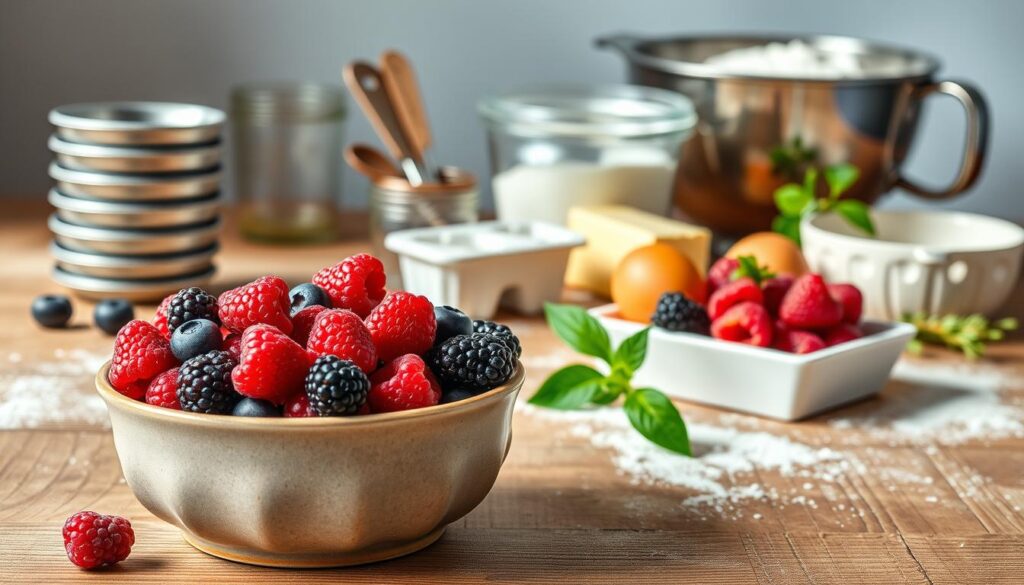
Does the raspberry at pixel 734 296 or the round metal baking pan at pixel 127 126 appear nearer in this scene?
the raspberry at pixel 734 296

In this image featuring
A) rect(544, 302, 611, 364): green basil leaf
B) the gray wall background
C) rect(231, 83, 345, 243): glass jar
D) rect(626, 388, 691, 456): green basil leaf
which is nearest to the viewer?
rect(626, 388, 691, 456): green basil leaf

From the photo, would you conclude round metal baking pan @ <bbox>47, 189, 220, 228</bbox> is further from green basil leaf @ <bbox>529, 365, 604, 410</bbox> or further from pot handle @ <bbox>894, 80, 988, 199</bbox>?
pot handle @ <bbox>894, 80, 988, 199</bbox>

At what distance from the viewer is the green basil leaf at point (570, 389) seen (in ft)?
3.51

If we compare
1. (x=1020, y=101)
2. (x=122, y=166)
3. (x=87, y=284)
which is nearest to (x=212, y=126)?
(x=122, y=166)

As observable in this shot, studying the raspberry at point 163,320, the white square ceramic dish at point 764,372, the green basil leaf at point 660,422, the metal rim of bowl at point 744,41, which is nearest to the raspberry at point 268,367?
the raspberry at point 163,320

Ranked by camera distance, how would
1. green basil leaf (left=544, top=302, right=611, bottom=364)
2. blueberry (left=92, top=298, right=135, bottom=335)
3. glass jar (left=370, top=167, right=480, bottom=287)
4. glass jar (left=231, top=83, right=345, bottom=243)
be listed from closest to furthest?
green basil leaf (left=544, top=302, right=611, bottom=364) → blueberry (left=92, top=298, right=135, bottom=335) → glass jar (left=370, top=167, right=480, bottom=287) → glass jar (left=231, top=83, right=345, bottom=243)

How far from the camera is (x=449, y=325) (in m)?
0.80

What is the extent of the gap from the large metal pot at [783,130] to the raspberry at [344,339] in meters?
0.92

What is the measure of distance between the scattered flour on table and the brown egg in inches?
25.4

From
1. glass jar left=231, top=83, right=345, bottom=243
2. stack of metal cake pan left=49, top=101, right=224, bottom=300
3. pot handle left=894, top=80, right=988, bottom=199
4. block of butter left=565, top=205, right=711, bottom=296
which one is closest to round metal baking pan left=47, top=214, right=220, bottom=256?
stack of metal cake pan left=49, top=101, right=224, bottom=300

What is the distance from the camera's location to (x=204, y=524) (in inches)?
29.2

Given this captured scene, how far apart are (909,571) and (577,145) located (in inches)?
33.4

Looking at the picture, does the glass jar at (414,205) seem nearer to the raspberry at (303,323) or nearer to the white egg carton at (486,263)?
the white egg carton at (486,263)

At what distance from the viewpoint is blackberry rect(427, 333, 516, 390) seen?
29.6 inches
